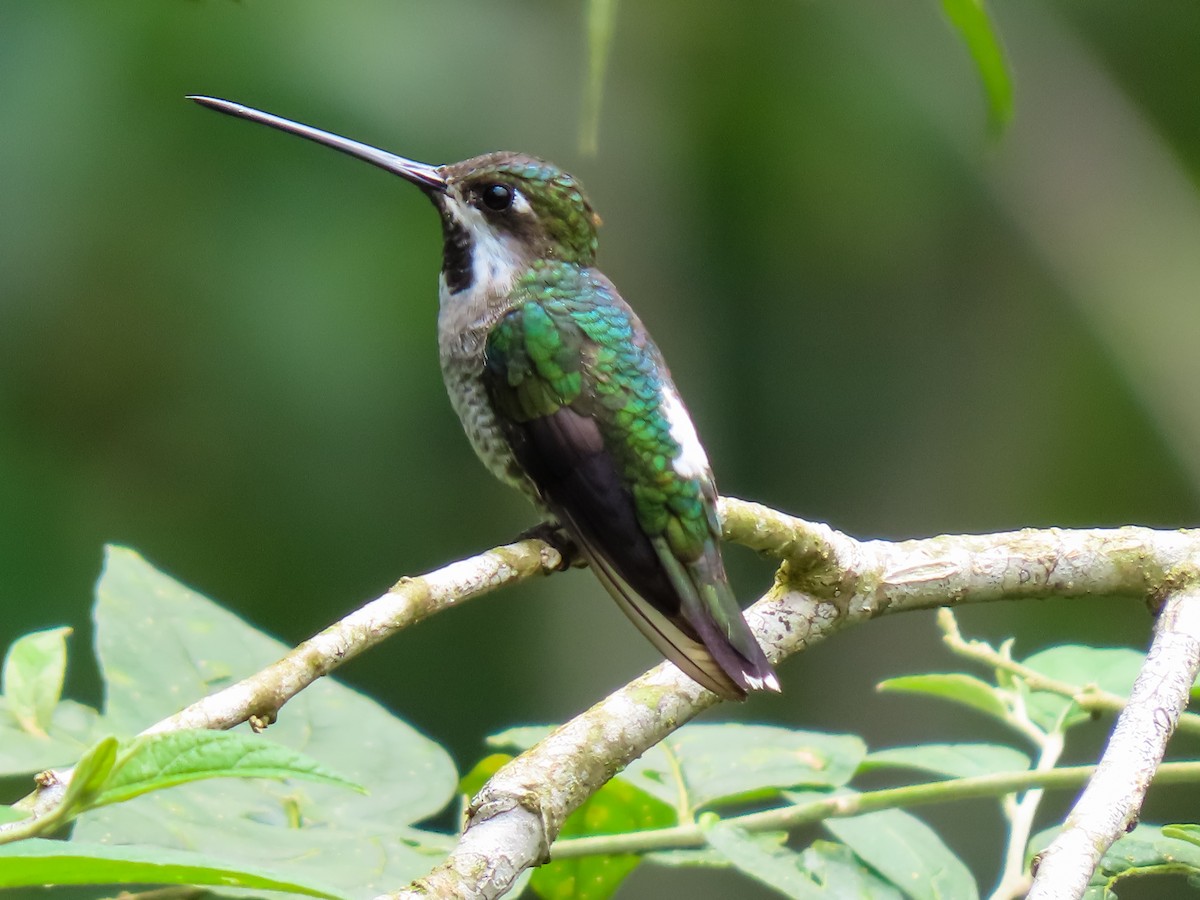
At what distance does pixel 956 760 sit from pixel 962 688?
0.12 m

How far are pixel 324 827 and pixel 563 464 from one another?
1.09m

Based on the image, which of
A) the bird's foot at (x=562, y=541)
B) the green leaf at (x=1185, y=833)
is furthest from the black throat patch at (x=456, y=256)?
the green leaf at (x=1185, y=833)

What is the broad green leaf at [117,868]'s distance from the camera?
713mm

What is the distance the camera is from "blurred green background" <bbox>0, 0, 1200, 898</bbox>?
15.7ft

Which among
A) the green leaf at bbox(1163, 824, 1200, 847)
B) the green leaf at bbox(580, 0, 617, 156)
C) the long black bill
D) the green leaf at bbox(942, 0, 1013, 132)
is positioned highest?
the long black bill

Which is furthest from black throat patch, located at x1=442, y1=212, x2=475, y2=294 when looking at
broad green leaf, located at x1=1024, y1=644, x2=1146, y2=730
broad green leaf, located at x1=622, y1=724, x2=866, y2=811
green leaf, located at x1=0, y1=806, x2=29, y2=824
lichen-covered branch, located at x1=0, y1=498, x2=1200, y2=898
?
green leaf, located at x1=0, y1=806, x2=29, y2=824

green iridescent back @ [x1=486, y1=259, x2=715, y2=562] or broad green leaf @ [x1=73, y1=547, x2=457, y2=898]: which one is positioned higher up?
green iridescent back @ [x1=486, y1=259, x2=715, y2=562]

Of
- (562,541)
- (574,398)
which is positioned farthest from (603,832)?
(574,398)

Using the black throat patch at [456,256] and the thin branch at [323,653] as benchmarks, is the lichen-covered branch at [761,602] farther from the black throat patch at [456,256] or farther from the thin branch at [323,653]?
the black throat patch at [456,256]

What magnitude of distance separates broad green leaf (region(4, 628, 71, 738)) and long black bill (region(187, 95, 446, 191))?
1.17 m

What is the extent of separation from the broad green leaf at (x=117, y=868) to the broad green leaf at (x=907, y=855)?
3.86 feet

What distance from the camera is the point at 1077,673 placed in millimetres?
2088

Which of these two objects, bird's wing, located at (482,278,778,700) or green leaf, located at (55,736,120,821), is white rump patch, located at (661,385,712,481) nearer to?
bird's wing, located at (482,278,778,700)

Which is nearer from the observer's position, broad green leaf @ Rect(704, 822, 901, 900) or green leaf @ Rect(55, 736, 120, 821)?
green leaf @ Rect(55, 736, 120, 821)
